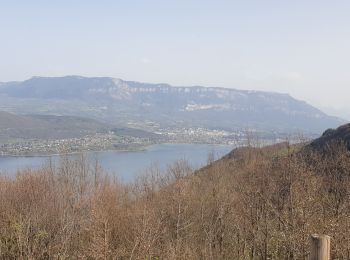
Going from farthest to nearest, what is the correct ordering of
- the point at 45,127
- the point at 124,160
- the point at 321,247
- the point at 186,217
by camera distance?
the point at 45,127 → the point at 124,160 → the point at 186,217 → the point at 321,247

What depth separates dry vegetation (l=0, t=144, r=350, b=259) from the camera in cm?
1333

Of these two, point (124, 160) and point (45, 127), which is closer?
point (124, 160)

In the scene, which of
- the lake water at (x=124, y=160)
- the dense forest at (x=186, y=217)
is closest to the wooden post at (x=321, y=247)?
the dense forest at (x=186, y=217)

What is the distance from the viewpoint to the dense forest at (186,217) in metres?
13.3

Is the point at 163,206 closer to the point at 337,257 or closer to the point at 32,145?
the point at 337,257

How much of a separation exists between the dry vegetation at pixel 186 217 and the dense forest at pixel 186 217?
0.16ft

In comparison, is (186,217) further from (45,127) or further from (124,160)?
(45,127)

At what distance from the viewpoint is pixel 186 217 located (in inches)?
890

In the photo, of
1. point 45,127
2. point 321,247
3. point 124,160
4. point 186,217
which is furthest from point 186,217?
point 45,127

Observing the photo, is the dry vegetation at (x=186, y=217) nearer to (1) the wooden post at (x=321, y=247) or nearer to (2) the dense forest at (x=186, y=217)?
(2) the dense forest at (x=186, y=217)

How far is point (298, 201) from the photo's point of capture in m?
13.8

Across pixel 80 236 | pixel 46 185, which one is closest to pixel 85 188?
pixel 46 185

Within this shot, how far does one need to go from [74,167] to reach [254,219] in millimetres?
17781

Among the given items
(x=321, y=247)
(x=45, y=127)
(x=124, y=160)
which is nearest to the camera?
(x=321, y=247)
